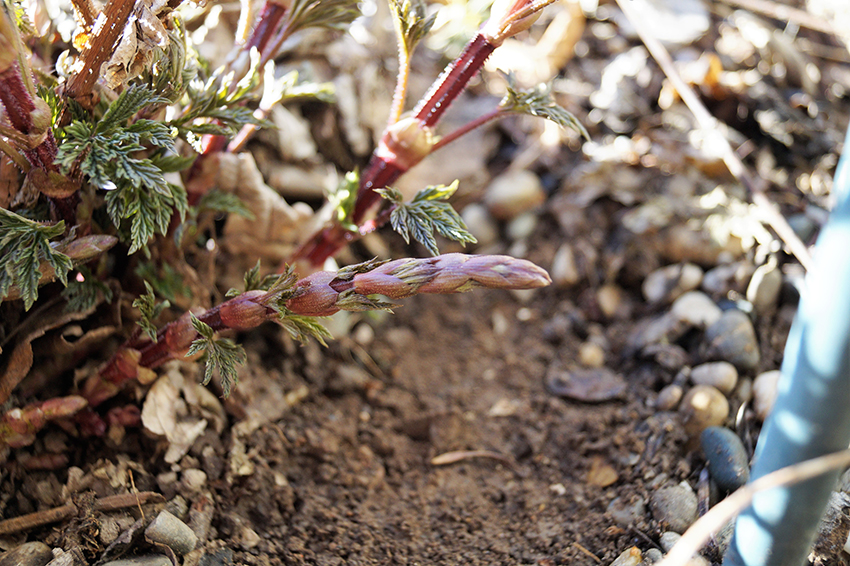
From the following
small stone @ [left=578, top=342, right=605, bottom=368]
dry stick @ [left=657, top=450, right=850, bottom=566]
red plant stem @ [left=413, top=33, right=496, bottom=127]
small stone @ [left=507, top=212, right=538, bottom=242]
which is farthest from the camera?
small stone @ [left=507, top=212, right=538, bottom=242]

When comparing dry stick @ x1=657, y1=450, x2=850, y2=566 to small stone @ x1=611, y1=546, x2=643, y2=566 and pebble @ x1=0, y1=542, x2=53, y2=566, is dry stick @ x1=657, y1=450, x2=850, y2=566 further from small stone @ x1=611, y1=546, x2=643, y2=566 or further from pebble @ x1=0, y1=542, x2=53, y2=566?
pebble @ x1=0, y1=542, x2=53, y2=566

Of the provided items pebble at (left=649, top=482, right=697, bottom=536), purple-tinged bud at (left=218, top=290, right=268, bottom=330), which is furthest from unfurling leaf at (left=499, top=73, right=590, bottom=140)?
pebble at (left=649, top=482, right=697, bottom=536)

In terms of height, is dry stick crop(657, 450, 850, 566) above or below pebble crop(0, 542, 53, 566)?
above

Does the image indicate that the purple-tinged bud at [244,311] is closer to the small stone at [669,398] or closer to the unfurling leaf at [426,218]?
the unfurling leaf at [426,218]

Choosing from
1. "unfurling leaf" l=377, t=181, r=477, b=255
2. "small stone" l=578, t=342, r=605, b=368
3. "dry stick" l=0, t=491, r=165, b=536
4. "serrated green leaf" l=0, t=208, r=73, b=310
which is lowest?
"small stone" l=578, t=342, r=605, b=368

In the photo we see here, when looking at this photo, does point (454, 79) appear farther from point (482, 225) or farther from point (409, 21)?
point (482, 225)

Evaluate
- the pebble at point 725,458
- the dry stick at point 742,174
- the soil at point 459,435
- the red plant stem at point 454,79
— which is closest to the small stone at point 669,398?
the soil at point 459,435
